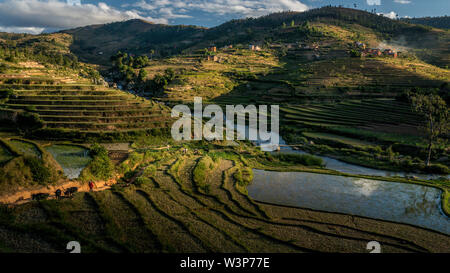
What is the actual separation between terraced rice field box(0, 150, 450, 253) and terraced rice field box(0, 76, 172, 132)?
1900 centimetres

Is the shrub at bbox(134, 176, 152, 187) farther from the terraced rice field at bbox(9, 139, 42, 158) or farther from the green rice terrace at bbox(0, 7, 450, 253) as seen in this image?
the terraced rice field at bbox(9, 139, 42, 158)

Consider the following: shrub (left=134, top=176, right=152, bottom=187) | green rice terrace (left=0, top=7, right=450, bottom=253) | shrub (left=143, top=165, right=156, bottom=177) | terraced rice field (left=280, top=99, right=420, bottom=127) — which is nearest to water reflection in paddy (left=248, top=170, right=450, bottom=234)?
green rice terrace (left=0, top=7, right=450, bottom=253)

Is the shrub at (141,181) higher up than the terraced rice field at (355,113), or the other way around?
the terraced rice field at (355,113)

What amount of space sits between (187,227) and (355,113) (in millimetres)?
48047

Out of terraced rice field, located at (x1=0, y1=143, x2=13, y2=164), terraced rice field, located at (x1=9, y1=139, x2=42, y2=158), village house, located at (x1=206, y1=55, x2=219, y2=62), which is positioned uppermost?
village house, located at (x1=206, y1=55, x2=219, y2=62)

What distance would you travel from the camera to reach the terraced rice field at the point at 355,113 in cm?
4850

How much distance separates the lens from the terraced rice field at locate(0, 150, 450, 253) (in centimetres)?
1252

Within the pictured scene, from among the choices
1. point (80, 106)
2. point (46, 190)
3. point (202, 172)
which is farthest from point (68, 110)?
point (202, 172)

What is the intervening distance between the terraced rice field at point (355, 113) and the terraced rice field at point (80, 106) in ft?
91.4

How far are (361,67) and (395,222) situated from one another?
265 ft

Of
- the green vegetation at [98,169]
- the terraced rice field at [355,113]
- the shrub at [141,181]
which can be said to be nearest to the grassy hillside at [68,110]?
the green vegetation at [98,169]

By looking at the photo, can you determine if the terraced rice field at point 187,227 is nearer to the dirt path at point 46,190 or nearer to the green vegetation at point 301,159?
the dirt path at point 46,190

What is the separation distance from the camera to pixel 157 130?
37.6m

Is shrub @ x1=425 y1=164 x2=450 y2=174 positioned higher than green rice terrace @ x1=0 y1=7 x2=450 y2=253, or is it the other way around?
green rice terrace @ x1=0 y1=7 x2=450 y2=253
